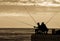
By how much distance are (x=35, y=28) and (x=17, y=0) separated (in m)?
0.59

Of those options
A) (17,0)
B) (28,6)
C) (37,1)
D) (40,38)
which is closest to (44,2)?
(37,1)

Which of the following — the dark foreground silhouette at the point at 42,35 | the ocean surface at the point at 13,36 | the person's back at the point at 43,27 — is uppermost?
the person's back at the point at 43,27

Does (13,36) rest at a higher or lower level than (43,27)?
lower

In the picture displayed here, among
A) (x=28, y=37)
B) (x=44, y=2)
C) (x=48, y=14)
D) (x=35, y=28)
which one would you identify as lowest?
(x=28, y=37)

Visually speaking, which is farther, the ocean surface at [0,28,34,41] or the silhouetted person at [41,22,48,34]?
the ocean surface at [0,28,34,41]

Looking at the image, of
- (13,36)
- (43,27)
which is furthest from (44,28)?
(13,36)

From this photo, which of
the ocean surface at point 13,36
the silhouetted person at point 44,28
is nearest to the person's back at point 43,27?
the silhouetted person at point 44,28

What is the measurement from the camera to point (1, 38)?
1.82m

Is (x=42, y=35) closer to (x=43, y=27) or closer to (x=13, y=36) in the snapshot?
(x=43, y=27)

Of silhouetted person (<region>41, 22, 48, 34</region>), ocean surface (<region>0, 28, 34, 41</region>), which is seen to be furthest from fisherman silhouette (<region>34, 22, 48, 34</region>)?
ocean surface (<region>0, 28, 34, 41</region>)

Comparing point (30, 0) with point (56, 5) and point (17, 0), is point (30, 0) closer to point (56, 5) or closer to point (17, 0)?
point (17, 0)

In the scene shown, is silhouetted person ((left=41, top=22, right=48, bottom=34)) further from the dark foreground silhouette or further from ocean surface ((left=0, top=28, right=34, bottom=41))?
ocean surface ((left=0, top=28, right=34, bottom=41))

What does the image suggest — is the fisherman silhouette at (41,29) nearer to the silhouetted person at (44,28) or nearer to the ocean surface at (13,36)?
the silhouetted person at (44,28)

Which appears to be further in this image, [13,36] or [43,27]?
[13,36]
